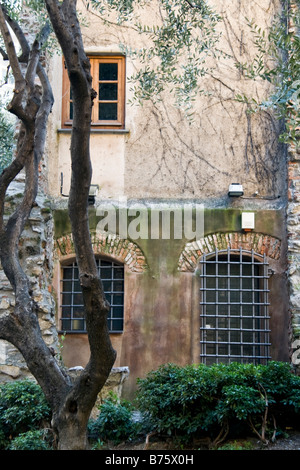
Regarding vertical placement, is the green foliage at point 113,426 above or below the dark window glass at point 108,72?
below

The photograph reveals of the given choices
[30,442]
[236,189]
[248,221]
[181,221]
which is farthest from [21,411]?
[236,189]

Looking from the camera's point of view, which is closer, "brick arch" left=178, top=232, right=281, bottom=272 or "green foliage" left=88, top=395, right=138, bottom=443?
"green foliage" left=88, top=395, right=138, bottom=443

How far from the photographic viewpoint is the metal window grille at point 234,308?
31.0 ft

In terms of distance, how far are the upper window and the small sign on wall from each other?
8.37 ft

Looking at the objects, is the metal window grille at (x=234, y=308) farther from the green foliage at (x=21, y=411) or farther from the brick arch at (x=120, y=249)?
the green foliage at (x=21, y=411)

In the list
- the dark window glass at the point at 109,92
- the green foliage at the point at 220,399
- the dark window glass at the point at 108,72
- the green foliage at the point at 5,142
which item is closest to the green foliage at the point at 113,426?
the green foliage at the point at 220,399

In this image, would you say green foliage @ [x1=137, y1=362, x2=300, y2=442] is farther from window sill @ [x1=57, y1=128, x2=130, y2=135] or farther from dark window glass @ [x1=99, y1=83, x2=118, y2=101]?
dark window glass @ [x1=99, y1=83, x2=118, y2=101]

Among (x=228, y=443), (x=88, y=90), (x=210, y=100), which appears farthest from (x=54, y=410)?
(x=210, y=100)

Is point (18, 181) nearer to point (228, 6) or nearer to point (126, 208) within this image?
point (126, 208)

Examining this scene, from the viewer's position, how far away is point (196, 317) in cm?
958

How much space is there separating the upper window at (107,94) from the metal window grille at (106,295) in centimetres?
239

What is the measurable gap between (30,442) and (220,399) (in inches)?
Answer: 80.6

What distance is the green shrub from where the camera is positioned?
6082mm

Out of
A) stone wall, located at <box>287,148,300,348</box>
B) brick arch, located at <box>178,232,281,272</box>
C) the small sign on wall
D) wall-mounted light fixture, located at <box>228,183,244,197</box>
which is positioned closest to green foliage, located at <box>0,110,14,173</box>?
brick arch, located at <box>178,232,281,272</box>
